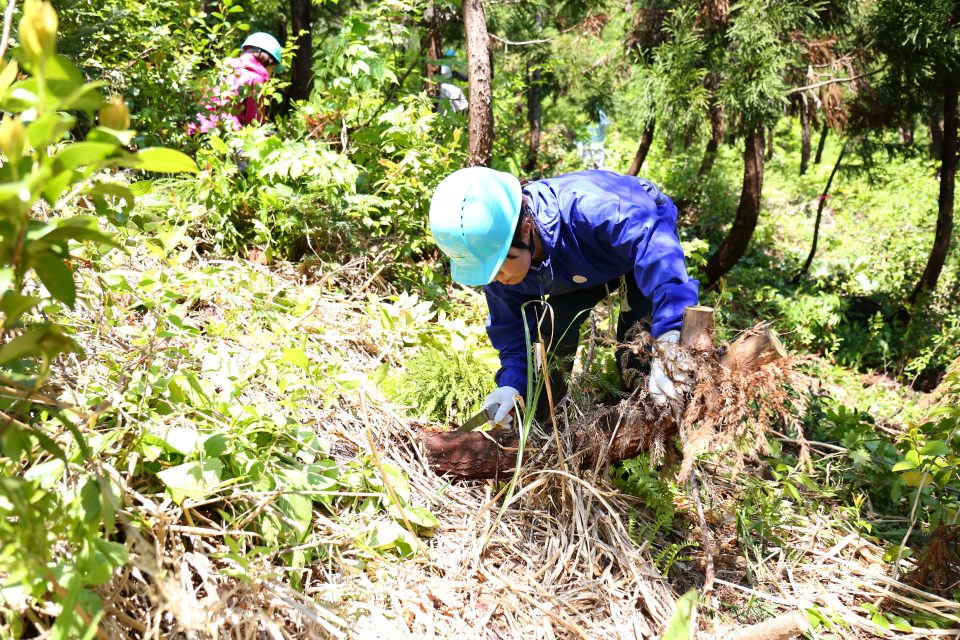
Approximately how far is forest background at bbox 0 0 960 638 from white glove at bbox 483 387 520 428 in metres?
0.29

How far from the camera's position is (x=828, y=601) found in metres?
2.13

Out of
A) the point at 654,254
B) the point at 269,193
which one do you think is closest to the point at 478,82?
the point at 269,193

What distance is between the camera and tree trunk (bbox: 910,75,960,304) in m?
5.40

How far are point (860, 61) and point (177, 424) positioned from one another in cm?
601

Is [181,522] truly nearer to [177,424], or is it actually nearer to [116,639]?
[177,424]

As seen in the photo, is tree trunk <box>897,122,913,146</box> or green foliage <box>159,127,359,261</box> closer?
green foliage <box>159,127,359,261</box>

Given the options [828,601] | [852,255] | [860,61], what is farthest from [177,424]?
[852,255]

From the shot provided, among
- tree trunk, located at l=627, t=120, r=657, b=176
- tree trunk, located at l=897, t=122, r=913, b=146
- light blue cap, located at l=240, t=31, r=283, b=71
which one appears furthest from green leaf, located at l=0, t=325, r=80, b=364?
tree trunk, located at l=897, t=122, r=913, b=146

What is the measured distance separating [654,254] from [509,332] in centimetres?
80

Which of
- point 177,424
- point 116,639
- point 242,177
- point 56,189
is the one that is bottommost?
point 116,639

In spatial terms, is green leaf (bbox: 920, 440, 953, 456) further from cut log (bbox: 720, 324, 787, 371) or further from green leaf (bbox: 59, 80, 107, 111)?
green leaf (bbox: 59, 80, 107, 111)

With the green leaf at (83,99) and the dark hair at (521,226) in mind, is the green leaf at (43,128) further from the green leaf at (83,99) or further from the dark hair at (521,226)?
the dark hair at (521,226)

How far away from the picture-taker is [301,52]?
5.98 m

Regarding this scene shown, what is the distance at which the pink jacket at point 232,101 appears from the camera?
436 cm
